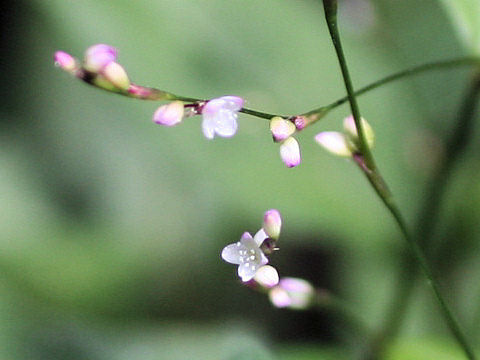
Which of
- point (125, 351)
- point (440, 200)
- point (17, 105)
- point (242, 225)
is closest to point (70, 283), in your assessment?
point (125, 351)

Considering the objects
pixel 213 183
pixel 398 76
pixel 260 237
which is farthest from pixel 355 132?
pixel 213 183

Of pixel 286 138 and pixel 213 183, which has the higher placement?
pixel 213 183

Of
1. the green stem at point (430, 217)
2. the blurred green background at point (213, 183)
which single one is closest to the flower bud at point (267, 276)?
the green stem at point (430, 217)

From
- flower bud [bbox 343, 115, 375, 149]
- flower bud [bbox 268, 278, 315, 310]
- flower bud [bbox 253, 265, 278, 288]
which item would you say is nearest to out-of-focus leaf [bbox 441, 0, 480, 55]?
flower bud [bbox 343, 115, 375, 149]

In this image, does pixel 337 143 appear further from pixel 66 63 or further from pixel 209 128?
pixel 66 63

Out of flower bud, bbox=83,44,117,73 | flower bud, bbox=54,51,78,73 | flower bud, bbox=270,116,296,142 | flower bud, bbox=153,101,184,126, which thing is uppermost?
flower bud, bbox=54,51,78,73

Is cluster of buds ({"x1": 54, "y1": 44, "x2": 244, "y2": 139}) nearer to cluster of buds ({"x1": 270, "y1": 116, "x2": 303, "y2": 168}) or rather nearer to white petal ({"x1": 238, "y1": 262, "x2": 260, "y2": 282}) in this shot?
cluster of buds ({"x1": 270, "y1": 116, "x2": 303, "y2": 168})
